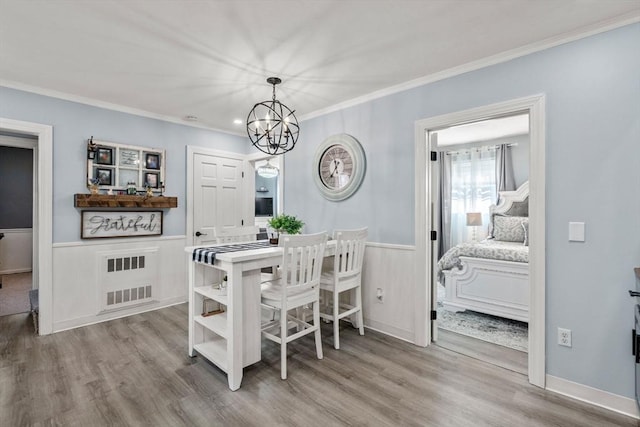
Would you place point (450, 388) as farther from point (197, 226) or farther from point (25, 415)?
point (197, 226)

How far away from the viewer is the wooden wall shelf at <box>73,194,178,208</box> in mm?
3240

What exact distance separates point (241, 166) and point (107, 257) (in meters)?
2.15

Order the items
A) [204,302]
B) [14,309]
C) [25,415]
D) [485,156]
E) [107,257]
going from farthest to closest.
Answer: [485,156]
[14,309]
[107,257]
[204,302]
[25,415]

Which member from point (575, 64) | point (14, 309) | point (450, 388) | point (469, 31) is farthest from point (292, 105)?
point (14, 309)

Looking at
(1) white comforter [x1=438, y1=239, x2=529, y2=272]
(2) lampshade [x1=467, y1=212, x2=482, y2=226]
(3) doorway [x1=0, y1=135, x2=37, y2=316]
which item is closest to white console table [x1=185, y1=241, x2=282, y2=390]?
(1) white comforter [x1=438, y1=239, x2=529, y2=272]

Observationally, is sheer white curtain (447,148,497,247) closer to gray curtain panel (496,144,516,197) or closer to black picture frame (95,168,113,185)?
gray curtain panel (496,144,516,197)

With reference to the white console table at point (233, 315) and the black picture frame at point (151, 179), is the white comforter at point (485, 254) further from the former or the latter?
the black picture frame at point (151, 179)

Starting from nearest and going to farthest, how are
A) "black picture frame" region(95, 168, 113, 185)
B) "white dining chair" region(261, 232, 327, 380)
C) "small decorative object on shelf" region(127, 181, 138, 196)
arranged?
"white dining chair" region(261, 232, 327, 380), "black picture frame" region(95, 168, 113, 185), "small decorative object on shelf" region(127, 181, 138, 196)

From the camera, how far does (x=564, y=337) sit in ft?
6.97

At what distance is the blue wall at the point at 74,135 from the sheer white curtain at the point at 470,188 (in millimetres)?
4763

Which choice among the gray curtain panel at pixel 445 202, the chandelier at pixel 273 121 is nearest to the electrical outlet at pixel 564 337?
the chandelier at pixel 273 121

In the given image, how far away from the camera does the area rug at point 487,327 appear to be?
114 inches

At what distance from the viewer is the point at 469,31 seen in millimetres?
2092

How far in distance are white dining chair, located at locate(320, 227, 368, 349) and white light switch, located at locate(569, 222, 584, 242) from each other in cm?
155
